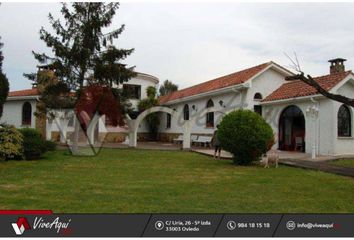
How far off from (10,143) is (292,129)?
46.6ft

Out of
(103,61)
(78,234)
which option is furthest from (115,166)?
(78,234)

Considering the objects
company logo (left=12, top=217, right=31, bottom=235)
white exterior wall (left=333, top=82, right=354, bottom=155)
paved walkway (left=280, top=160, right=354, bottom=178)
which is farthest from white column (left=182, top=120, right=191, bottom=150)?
company logo (left=12, top=217, right=31, bottom=235)

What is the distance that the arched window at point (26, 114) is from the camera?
2886 centimetres

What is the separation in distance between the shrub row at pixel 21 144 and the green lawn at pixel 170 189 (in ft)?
4.20

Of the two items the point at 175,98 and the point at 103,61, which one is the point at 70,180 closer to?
the point at 103,61

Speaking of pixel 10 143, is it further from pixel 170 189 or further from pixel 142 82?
pixel 142 82

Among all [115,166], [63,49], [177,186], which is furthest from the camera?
[63,49]

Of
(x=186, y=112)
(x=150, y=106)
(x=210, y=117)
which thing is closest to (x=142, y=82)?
(x=150, y=106)

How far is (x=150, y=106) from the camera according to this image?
31.7 metres

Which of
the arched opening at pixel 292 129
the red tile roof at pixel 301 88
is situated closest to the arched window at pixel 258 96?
the red tile roof at pixel 301 88

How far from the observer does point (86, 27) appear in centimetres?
1741

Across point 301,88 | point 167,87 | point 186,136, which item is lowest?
point 186,136

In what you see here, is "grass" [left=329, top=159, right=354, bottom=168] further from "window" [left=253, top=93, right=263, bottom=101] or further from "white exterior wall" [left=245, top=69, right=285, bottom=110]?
"window" [left=253, top=93, right=263, bottom=101]

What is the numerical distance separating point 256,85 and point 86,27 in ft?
33.8
